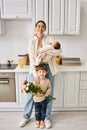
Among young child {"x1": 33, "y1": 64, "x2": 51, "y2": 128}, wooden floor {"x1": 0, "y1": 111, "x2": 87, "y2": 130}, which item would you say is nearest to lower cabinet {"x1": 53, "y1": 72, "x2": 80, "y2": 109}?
wooden floor {"x1": 0, "y1": 111, "x2": 87, "y2": 130}

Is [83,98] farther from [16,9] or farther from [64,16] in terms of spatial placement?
[16,9]

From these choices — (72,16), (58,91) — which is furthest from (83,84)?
(72,16)

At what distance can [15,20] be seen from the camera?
317 cm

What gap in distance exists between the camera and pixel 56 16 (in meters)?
2.84

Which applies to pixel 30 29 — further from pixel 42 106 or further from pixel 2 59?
pixel 42 106

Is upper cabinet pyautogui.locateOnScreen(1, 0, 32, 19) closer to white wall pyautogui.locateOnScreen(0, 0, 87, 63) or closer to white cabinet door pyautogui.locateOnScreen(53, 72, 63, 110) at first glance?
white wall pyautogui.locateOnScreen(0, 0, 87, 63)

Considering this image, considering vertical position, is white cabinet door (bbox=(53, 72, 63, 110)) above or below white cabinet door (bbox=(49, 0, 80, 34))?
below

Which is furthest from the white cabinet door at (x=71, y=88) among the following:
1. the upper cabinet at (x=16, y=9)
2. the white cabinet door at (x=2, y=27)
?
the white cabinet door at (x=2, y=27)

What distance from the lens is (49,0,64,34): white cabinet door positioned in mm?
2801

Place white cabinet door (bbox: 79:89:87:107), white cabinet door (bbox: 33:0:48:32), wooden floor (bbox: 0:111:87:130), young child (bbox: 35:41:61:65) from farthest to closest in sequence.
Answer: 1. white cabinet door (bbox: 79:89:87:107)
2. white cabinet door (bbox: 33:0:48:32)
3. wooden floor (bbox: 0:111:87:130)
4. young child (bbox: 35:41:61:65)

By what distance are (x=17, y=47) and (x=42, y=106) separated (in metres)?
1.28

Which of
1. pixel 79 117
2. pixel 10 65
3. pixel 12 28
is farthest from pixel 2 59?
pixel 79 117

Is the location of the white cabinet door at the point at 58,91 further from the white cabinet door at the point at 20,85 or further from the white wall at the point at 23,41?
the white wall at the point at 23,41

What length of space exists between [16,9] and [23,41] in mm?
616
